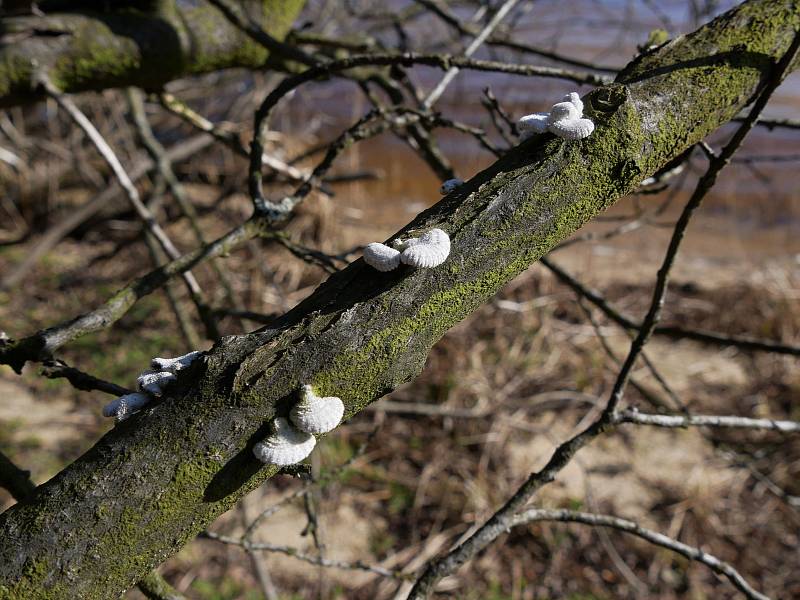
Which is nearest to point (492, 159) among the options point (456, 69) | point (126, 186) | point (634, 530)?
point (456, 69)

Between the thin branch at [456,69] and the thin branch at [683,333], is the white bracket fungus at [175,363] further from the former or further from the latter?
the thin branch at [456,69]

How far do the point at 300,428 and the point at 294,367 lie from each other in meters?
0.09

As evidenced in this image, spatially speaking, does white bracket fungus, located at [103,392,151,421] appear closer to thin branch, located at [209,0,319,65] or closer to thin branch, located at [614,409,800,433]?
thin branch, located at [614,409,800,433]

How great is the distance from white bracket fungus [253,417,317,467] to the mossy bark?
0.08 feet

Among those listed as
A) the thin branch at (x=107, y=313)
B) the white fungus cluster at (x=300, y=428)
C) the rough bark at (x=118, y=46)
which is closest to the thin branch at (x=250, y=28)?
the rough bark at (x=118, y=46)

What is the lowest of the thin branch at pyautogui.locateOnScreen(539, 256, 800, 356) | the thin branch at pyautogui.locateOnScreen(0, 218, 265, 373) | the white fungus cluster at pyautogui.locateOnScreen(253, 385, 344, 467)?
the thin branch at pyautogui.locateOnScreen(539, 256, 800, 356)

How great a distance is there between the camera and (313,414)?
886 mm

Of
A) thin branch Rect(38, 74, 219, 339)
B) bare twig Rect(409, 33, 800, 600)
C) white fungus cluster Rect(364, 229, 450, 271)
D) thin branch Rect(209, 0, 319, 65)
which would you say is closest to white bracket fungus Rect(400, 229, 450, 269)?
white fungus cluster Rect(364, 229, 450, 271)

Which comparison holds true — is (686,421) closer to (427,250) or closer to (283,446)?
(427,250)

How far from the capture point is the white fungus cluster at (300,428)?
0.89 meters

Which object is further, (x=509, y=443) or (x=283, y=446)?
(x=509, y=443)

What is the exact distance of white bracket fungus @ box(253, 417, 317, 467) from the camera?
901 mm

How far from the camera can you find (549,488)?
4215 mm

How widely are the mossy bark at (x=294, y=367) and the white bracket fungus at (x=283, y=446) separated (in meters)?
0.03
